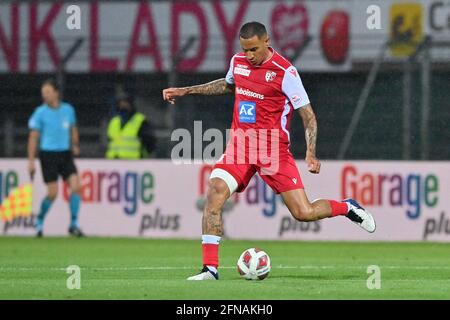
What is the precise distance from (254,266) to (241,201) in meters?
8.27

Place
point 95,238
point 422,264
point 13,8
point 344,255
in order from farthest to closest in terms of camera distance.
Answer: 1. point 13,8
2. point 95,238
3. point 344,255
4. point 422,264

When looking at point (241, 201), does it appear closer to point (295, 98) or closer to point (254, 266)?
point (295, 98)

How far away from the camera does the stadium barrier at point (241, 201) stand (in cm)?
1945

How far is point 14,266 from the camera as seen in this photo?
1363 cm

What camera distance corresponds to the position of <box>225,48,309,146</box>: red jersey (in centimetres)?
1191

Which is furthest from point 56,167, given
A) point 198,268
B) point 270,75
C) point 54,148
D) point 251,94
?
point 270,75

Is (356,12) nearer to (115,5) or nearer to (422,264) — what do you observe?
(115,5)

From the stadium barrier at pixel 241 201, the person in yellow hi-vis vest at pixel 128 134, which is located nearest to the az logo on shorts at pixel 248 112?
the stadium barrier at pixel 241 201

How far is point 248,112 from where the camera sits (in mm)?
11938

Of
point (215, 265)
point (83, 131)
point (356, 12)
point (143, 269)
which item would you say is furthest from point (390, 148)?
point (215, 265)

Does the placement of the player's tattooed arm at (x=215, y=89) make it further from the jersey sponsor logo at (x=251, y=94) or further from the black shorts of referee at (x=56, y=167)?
the black shorts of referee at (x=56, y=167)

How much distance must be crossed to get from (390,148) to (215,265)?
9.70 metres

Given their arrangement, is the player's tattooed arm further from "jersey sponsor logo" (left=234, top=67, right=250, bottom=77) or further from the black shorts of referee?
the black shorts of referee

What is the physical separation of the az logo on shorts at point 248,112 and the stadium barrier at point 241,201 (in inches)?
302
